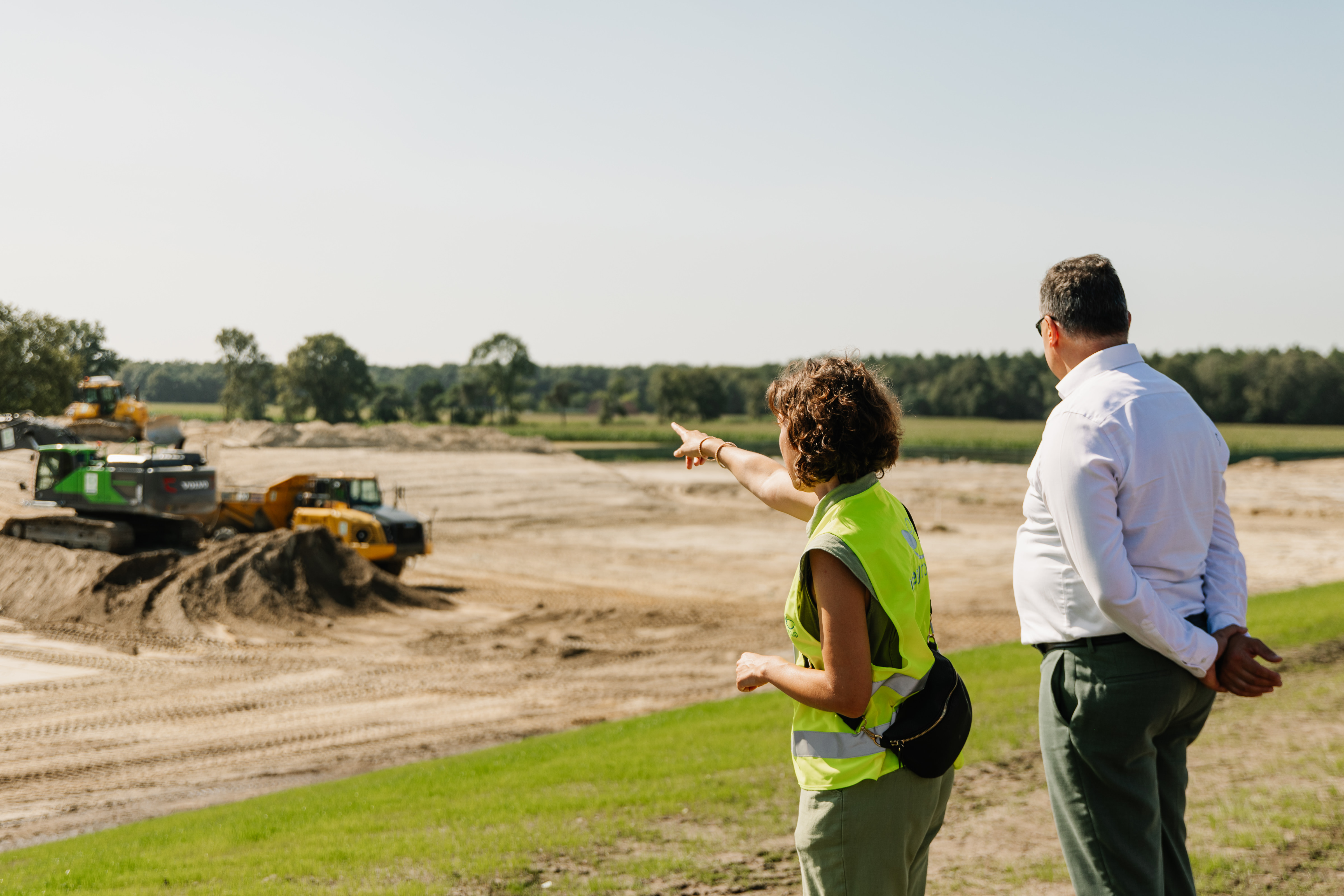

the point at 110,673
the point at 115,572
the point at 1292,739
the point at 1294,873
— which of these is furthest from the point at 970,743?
the point at 115,572

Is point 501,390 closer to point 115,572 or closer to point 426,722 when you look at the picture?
point 115,572

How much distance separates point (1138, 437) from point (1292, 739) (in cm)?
638

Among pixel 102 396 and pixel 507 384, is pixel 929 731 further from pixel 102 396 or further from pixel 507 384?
pixel 507 384

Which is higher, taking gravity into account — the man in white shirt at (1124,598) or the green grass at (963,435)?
the man in white shirt at (1124,598)

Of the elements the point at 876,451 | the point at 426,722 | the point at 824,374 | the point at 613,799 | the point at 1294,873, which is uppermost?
the point at 824,374

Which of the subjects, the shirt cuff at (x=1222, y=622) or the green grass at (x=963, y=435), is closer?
the shirt cuff at (x=1222, y=622)

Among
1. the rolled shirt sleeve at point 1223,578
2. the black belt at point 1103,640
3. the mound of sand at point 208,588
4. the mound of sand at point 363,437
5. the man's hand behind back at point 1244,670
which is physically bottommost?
the mound of sand at point 208,588

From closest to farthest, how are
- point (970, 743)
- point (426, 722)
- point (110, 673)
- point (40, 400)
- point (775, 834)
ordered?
point (775, 834), point (970, 743), point (426, 722), point (110, 673), point (40, 400)

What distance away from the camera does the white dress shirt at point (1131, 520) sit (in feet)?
8.89

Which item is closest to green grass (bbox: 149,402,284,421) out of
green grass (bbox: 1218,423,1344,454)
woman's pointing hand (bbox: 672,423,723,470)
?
woman's pointing hand (bbox: 672,423,723,470)

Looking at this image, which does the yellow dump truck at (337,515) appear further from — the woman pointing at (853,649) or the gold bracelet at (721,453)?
the woman pointing at (853,649)

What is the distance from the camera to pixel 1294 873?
15.8 feet

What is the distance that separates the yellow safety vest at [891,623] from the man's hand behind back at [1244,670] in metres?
0.90

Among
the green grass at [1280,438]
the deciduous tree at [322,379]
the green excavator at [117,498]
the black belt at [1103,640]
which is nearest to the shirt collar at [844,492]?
the black belt at [1103,640]
